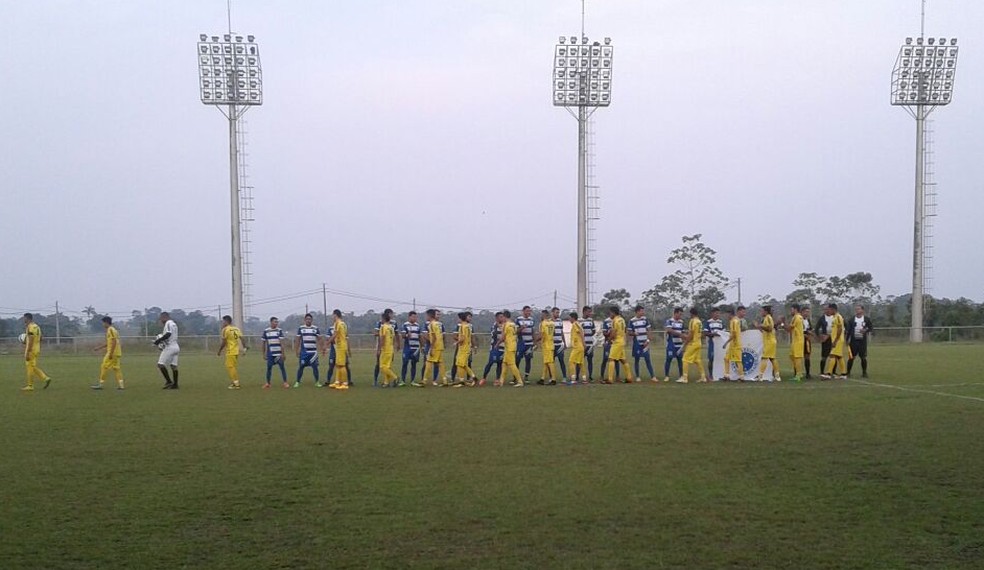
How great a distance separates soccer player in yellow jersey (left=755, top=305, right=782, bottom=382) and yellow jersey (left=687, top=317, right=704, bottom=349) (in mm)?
1434

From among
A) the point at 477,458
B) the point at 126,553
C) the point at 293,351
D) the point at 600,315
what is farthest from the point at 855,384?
the point at 600,315

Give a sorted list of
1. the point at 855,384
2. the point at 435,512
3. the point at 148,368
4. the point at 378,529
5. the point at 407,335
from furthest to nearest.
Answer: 1. the point at 148,368
2. the point at 407,335
3. the point at 855,384
4. the point at 435,512
5. the point at 378,529

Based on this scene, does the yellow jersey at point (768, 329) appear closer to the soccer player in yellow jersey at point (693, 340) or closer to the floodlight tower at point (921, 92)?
the soccer player in yellow jersey at point (693, 340)

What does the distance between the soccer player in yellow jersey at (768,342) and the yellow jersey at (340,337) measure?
9.44 metres

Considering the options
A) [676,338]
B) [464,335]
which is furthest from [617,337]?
[464,335]

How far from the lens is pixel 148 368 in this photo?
93.1ft

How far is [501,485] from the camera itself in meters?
8.06

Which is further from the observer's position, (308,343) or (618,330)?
(308,343)

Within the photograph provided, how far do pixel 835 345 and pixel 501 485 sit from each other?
13.7 metres

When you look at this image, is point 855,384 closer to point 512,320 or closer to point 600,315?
point 512,320

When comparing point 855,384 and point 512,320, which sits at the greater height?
point 512,320

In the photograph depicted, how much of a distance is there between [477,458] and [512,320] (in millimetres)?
10476

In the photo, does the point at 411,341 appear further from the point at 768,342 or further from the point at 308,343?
the point at 768,342

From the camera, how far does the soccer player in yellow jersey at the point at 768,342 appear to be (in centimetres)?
1930
